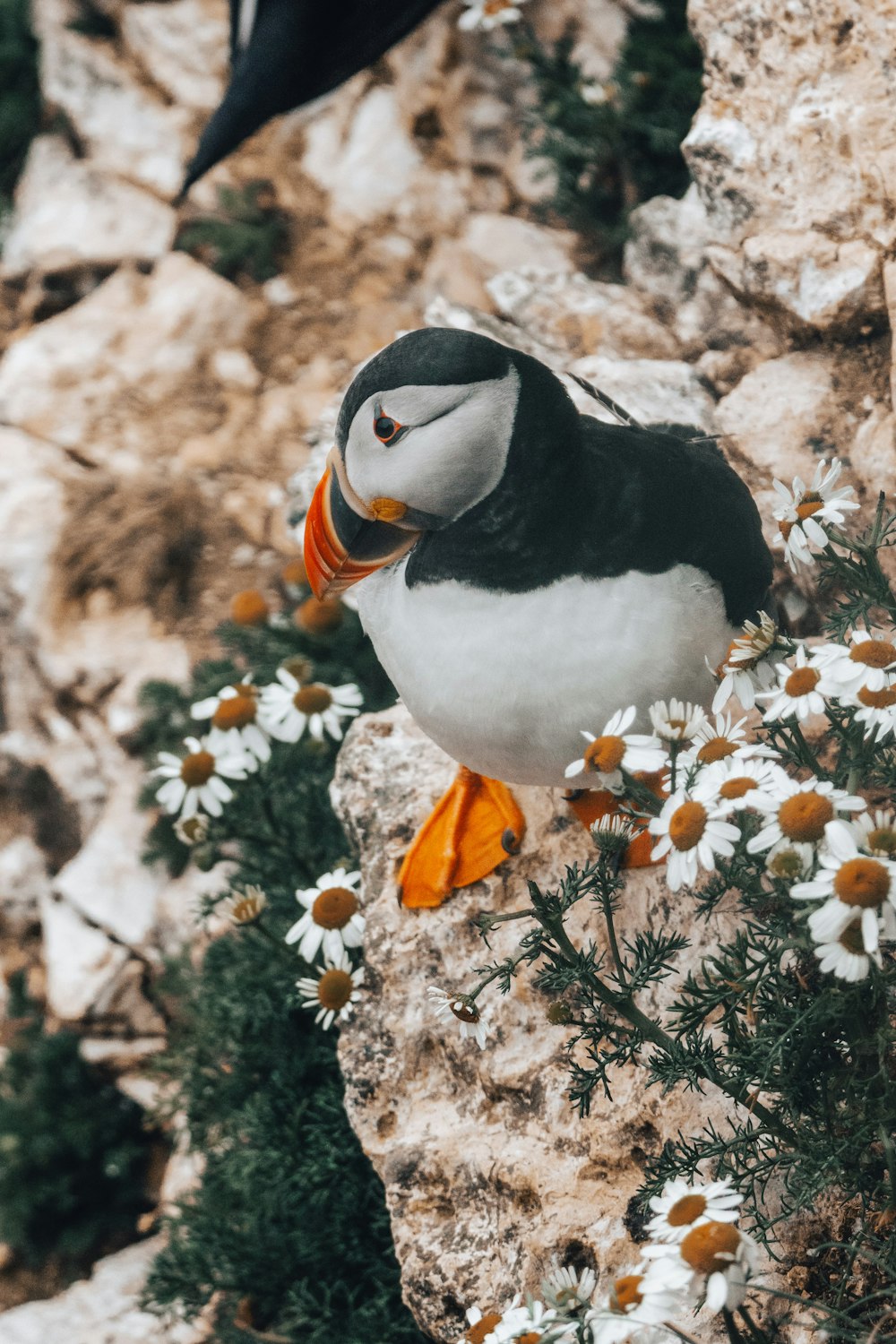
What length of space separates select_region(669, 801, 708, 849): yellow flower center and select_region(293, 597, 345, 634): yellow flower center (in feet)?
5.52

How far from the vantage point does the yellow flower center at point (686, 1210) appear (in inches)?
54.5

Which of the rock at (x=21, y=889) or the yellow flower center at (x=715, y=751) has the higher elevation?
the yellow flower center at (x=715, y=751)

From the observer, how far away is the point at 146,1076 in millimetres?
3316

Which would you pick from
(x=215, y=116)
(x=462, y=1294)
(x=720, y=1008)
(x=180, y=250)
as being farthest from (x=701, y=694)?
(x=180, y=250)

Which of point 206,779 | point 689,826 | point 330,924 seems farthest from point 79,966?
point 689,826

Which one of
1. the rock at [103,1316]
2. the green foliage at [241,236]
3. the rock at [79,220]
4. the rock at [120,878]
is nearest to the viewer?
the rock at [103,1316]

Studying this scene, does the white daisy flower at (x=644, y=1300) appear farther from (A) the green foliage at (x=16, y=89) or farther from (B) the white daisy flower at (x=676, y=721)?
(A) the green foliage at (x=16, y=89)

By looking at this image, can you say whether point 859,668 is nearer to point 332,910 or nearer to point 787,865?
point 787,865

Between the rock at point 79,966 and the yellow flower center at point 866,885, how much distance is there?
116 inches

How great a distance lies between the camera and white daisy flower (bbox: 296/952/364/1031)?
2.22m

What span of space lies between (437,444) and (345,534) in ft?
0.82

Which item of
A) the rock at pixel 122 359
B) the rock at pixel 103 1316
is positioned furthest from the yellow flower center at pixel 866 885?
the rock at pixel 122 359

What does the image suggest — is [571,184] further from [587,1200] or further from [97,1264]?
[97,1264]

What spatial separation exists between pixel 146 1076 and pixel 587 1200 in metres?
1.69
